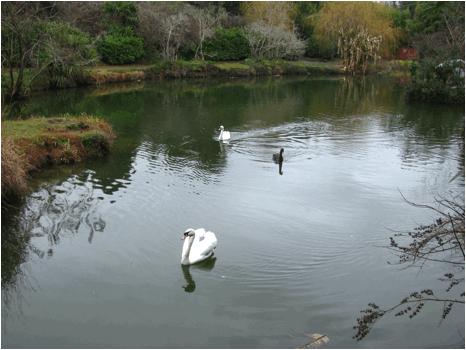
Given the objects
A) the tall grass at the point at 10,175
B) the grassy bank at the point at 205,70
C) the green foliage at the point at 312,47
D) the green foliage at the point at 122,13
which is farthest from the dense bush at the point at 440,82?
the green foliage at the point at 312,47

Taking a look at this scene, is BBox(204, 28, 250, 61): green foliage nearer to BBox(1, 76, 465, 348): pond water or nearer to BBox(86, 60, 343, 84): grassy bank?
BBox(86, 60, 343, 84): grassy bank

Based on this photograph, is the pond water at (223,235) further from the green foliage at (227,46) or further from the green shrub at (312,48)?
the green shrub at (312,48)

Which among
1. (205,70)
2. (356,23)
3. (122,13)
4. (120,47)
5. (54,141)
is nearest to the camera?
(54,141)

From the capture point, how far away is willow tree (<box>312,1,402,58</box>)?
4253 centimetres

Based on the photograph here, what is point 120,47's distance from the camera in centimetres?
3491

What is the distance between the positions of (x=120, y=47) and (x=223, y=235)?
30748 millimetres

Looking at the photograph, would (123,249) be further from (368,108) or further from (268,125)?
(368,108)

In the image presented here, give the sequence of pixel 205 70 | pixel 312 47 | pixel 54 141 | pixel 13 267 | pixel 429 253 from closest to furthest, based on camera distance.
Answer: pixel 429 253, pixel 13 267, pixel 54 141, pixel 205 70, pixel 312 47

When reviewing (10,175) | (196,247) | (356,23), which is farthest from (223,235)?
(356,23)

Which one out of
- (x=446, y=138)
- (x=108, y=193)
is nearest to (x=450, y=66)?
(x=446, y=138)

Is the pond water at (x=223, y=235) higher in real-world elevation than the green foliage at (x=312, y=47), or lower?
lower

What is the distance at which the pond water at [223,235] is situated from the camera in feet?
18.8

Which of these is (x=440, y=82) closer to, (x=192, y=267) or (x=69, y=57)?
(x=192, y=267)

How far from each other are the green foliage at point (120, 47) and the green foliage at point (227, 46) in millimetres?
7811
